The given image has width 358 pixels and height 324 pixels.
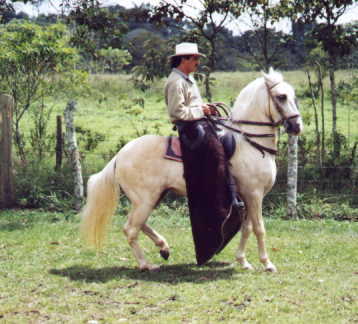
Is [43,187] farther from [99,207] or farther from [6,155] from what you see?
[99,207]

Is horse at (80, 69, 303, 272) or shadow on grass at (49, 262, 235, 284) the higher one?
horse at (80, 69, 303, 272)

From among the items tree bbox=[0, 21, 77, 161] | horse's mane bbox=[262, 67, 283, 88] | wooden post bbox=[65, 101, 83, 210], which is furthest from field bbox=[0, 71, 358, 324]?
tree bbox=[0, 21, 77, 161]

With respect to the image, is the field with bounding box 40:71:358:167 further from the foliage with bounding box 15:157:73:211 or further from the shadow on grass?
the shadow on grass

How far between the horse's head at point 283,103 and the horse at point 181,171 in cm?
1

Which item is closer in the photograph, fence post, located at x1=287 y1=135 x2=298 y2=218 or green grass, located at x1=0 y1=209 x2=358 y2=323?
green grass, located at x1=0 y1=209 x2=358 y2=323

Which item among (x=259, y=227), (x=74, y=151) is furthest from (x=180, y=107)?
(x=74, y=151)

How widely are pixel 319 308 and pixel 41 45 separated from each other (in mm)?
8880

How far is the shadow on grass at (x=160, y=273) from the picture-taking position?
6.77 meters

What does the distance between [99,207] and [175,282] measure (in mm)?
1376

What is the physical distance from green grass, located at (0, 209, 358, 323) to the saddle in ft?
4.46

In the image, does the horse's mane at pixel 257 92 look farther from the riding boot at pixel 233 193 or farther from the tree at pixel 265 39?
the tree at pixel 265 39

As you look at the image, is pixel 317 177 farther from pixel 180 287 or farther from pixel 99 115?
pixel 99 115

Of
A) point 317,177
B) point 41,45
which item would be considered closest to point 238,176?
point 317,177

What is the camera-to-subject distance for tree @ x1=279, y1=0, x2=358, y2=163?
11.6 m
